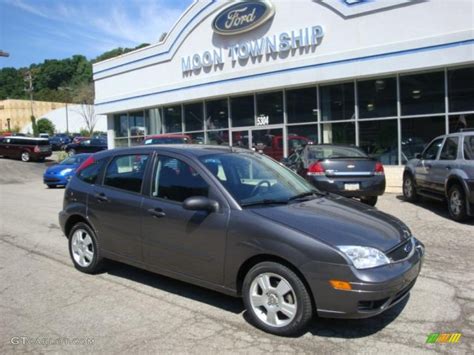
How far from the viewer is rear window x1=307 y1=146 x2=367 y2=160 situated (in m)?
10.4

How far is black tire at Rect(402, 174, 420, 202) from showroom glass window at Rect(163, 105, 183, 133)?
12.1 metres

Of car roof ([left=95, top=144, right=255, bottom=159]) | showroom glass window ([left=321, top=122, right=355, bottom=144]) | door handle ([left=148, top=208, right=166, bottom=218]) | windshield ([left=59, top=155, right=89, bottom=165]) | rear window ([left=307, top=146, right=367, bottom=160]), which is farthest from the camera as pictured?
windshield ([left=59, top=155, right=89, bottom=165])

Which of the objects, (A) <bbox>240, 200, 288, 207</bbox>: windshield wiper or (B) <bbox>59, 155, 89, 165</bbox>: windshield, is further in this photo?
(B) <bbox>59, 155, 89, 165</bbox>: windshield

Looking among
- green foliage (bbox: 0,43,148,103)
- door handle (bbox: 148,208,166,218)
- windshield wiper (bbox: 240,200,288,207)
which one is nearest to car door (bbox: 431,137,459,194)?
windshield wiper (bbox: 240,200,288,207)

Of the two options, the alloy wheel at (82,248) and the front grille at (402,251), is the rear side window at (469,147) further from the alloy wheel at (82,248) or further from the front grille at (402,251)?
the alloy wheel at (82,248)

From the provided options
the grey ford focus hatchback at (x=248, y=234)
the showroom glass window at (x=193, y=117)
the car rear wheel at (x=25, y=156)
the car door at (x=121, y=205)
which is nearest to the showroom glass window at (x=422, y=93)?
the showroom glass window at (x=193, y=117)

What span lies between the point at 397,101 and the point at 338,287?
12.0 m

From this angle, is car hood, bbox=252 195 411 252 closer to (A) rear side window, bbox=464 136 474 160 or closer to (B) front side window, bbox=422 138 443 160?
(A) rear side window, bbox=464 136 474 160

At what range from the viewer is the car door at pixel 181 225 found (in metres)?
4.44

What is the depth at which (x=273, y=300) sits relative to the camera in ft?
13.4

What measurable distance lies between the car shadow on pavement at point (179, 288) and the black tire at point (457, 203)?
19.0 feet

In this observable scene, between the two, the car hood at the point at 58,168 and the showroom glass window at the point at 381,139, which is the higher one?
the showroom glass window at the point at 381,139

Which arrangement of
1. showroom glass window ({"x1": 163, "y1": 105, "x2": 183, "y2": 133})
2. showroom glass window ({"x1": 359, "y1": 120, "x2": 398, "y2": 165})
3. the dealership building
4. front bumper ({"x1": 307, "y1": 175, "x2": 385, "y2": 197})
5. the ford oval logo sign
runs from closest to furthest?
front bumper ({"x1": 307, "y1": 175, "x2": 385, "y2": 197}) → the dealership building → showroom glass window ({"x1": 359, "y1": 120, "x2": 398, "y2": 165}) → the ford oval logo sign → showroom glass window ({"x1": 163, "y1": 105, "x2": 183, "y2": 133})

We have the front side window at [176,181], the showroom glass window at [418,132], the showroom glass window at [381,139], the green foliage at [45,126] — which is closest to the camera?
the front side window at [176,181]
